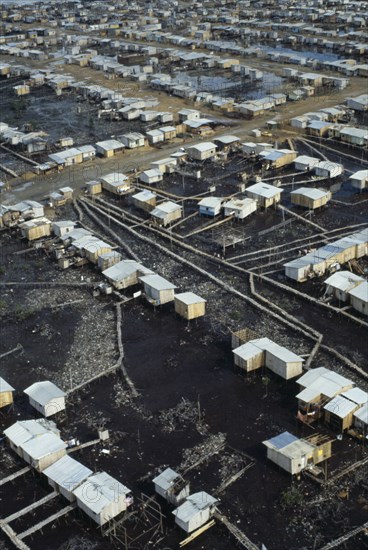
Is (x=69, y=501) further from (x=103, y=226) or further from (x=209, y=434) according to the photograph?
(x=103, y=226)

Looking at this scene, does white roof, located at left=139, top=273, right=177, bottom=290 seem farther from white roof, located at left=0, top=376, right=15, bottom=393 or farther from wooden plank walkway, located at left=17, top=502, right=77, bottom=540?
wooden plank walkway, located at left=17, top=502, right=77, bottom=540

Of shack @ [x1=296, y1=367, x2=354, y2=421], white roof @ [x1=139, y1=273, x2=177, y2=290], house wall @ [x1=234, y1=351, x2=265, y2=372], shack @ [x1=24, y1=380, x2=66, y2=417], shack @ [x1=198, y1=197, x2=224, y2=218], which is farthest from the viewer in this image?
shack @ [x1=198, y1=197, x2=224, y2=218]

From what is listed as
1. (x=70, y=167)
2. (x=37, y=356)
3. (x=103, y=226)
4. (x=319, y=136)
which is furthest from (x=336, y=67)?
(x=37, y=356)

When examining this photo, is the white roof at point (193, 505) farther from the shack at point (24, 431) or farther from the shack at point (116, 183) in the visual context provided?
the shack at point (116, 183)

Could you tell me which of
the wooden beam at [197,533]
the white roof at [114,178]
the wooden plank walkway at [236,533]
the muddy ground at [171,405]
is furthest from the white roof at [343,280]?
the white roof at [114,178]

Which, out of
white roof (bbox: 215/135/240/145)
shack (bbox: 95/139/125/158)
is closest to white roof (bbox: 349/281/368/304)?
white roof (bbox: 215/135/240/145)

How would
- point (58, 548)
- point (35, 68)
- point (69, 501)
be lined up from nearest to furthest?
point (58, 548), point (69, 501), point (35, 68)
